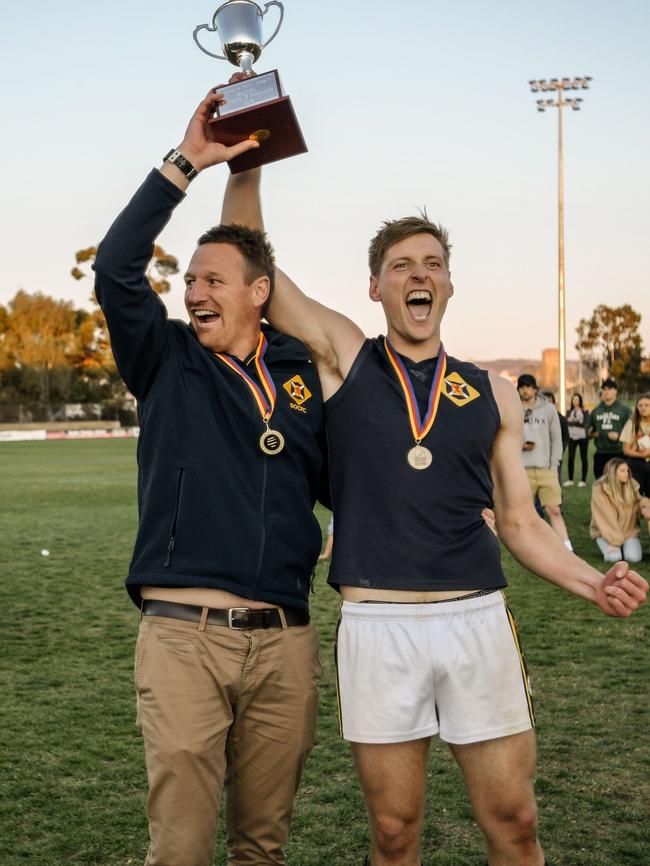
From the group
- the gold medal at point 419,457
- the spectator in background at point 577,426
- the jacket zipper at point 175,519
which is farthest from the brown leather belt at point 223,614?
the spectator in background at point 577,426

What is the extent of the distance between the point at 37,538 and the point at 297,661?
1187 cm

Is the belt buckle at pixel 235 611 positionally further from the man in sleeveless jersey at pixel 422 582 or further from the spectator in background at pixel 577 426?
the spectator in background at pixel 577 426

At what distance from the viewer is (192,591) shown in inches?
125

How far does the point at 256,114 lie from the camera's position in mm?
3264

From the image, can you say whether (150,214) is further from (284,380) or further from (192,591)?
(192,591)

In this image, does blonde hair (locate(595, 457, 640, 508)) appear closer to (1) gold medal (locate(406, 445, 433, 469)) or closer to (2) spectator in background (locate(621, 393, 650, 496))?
(2) spectator in background (locate(621, 393, 650, 496))

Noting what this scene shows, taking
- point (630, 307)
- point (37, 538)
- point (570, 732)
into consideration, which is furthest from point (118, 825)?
point (630, 307)

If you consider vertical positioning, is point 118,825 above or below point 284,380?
below

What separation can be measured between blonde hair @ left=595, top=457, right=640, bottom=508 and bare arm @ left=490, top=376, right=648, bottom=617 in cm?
824

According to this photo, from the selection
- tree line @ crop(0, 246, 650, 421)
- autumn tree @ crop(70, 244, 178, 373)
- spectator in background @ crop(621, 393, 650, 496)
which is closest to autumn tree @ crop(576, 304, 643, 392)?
tree line @ crop(0, 246, 650, 421)

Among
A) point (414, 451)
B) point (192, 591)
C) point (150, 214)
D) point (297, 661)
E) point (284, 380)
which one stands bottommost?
point (297, 661)

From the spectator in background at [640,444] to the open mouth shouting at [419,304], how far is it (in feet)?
28.2

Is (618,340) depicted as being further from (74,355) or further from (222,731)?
(222,731)

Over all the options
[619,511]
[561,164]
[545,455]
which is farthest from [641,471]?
[561,164]
